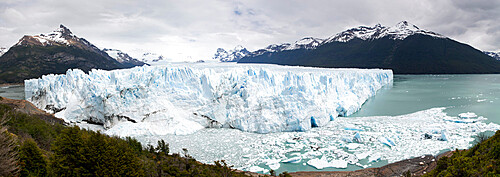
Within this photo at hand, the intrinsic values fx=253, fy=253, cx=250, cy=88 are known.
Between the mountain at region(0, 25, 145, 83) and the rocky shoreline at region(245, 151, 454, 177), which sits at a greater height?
the mountain at region(0, 25, 145, 83)

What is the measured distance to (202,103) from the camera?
611 inches

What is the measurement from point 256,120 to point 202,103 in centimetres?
373

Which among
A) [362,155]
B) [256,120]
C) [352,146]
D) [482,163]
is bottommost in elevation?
[362,155]

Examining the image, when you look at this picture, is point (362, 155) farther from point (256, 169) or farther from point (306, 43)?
point (306, 43)

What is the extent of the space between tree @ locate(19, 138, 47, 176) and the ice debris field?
577 cm

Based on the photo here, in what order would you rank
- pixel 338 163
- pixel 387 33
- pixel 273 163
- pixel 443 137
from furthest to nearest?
pixel 387 33 < pixel 443 137 < pixel 273 163 < pixel 338 163

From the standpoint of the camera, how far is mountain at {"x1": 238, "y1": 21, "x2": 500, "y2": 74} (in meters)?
76.5

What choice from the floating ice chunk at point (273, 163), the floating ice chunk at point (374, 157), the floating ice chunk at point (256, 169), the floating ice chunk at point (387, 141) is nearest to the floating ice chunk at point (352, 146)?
the floating ice chunk at point (374, 157)

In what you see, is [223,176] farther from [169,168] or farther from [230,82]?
[230,82]

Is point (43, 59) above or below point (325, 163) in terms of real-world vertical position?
above

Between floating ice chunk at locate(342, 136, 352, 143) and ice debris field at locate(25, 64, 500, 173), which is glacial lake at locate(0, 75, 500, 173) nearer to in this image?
ice debris field at locate(25, 64, 500, 173)

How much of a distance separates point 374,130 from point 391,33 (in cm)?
11201

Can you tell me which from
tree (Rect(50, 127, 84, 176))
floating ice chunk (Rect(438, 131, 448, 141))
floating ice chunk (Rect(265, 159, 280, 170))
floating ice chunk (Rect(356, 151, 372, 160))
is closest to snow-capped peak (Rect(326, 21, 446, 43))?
floating ice chunk (Rect(438, 131, 448, 141))

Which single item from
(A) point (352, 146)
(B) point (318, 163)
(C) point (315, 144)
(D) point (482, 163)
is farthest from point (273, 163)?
(D) point (482, 163)
